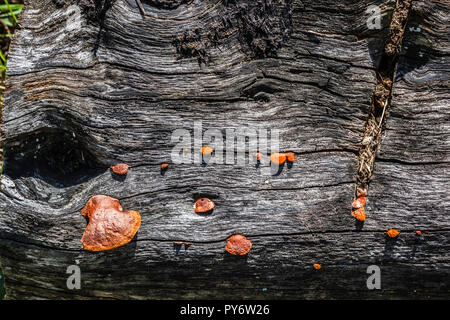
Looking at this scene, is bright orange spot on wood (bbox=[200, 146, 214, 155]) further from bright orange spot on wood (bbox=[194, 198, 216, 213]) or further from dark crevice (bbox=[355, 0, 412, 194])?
dark crevice (bbox=[355, 0, 412, 194])

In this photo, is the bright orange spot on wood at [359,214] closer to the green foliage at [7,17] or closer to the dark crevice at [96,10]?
the dark crevice at [96,10]

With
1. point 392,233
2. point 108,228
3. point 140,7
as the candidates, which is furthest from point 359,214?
point 140,7

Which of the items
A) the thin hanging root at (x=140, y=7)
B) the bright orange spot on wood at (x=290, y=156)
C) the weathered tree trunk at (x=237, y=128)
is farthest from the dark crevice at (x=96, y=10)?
the bright orange spot on wood at (x=290, y=156)

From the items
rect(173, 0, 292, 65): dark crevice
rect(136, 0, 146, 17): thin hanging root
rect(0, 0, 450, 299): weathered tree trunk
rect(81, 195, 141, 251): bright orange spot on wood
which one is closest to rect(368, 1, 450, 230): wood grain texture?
rect(0, 0, 450, 299): weathered tree trunk

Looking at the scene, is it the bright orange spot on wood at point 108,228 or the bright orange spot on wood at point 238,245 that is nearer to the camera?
the bright orange spot on wood at point 108,228

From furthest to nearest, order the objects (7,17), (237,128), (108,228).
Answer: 1. (7,17)
2. (237,128)
3. (108,228)

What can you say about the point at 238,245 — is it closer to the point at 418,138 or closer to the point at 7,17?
the point at 418,138
